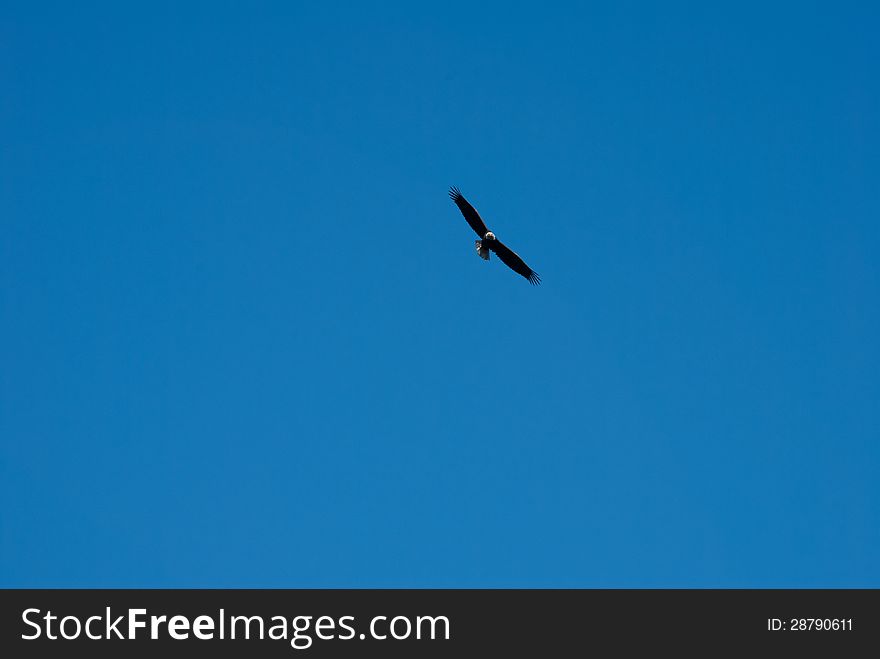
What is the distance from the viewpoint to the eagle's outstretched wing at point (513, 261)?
6116 centimetres

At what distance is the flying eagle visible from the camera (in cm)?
6038

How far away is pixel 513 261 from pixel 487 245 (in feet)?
3.70

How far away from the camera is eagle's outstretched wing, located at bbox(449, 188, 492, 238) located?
60.3 meters

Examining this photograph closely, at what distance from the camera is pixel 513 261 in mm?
61656

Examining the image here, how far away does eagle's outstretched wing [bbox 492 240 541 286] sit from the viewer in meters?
61.2

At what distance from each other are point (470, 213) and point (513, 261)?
2460 millimetres

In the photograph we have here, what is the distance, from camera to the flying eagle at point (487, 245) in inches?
2377
